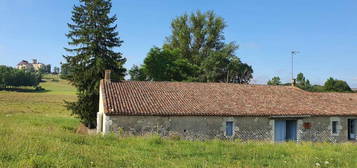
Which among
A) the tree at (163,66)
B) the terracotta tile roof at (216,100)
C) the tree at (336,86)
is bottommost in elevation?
the terracotta tile roof at (216,100)

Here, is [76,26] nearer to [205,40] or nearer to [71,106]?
[71,106]

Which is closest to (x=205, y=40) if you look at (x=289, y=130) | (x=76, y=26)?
(x=76, y=26)

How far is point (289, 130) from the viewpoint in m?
18.7

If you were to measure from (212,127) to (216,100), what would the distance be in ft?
8.47

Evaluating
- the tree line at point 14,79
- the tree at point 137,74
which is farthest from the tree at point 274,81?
the tree line at point 14,79

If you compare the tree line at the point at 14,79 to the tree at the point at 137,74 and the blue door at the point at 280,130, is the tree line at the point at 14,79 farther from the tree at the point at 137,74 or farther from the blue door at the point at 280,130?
the blue door at the point at 280,130

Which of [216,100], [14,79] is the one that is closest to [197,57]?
[216,100]

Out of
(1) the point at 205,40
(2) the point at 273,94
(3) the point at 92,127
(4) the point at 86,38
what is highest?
(1) the point at 205,40

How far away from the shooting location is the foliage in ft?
128

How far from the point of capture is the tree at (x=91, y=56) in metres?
23.6

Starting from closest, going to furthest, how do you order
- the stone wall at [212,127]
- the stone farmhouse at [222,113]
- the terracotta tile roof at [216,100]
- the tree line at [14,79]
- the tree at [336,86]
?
the stone wall at [212,127] < the stone farmhouse at [222,113] < the terracotta tile roof at [216,100] < the tree at [336,86] < the tree line at [14,79]

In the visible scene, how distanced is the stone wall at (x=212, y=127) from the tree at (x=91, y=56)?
8.54 meters

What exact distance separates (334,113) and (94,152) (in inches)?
633

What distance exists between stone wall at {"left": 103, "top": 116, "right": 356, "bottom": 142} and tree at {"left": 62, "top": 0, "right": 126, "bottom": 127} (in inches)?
336
